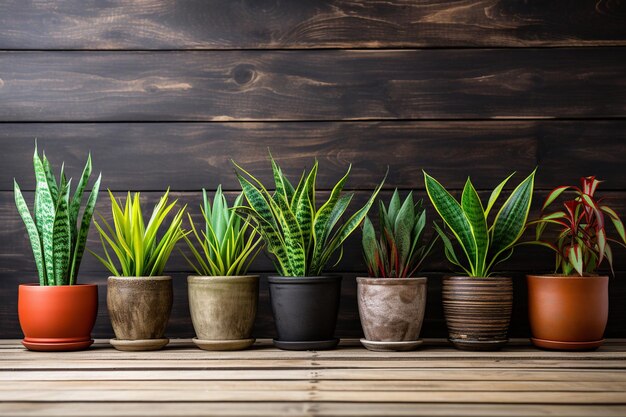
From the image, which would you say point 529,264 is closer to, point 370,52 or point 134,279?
point 370,52

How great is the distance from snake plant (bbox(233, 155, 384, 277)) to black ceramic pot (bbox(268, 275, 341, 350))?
4 centimetres

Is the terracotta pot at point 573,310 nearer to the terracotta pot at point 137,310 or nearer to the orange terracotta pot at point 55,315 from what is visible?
the terracotta pot at point 137,310

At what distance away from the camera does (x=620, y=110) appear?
1515 mm

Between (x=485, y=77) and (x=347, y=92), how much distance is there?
1.06 ft

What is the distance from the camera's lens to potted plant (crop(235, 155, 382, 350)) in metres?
1.29

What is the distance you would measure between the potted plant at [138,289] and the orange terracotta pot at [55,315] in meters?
0.06

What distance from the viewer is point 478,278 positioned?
1289mm

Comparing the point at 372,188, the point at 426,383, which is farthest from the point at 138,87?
the point at 426,383

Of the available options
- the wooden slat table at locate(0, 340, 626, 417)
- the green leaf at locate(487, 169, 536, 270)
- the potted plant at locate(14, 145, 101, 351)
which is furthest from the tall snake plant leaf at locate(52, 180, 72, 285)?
the green leaf at locate(487, 169, 536, 270)

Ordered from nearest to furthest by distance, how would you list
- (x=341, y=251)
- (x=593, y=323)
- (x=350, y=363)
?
1. (x=350, y=363)
2. (x=593, y=323)
3. (x=341, y=251)

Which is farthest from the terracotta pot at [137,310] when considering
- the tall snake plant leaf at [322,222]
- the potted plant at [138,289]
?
the tall snake plant leaf at [322,222]

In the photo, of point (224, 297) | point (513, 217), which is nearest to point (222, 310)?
point (224, 297)

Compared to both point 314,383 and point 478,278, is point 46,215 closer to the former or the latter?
point 314,383

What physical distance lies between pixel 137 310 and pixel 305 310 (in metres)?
0.33
